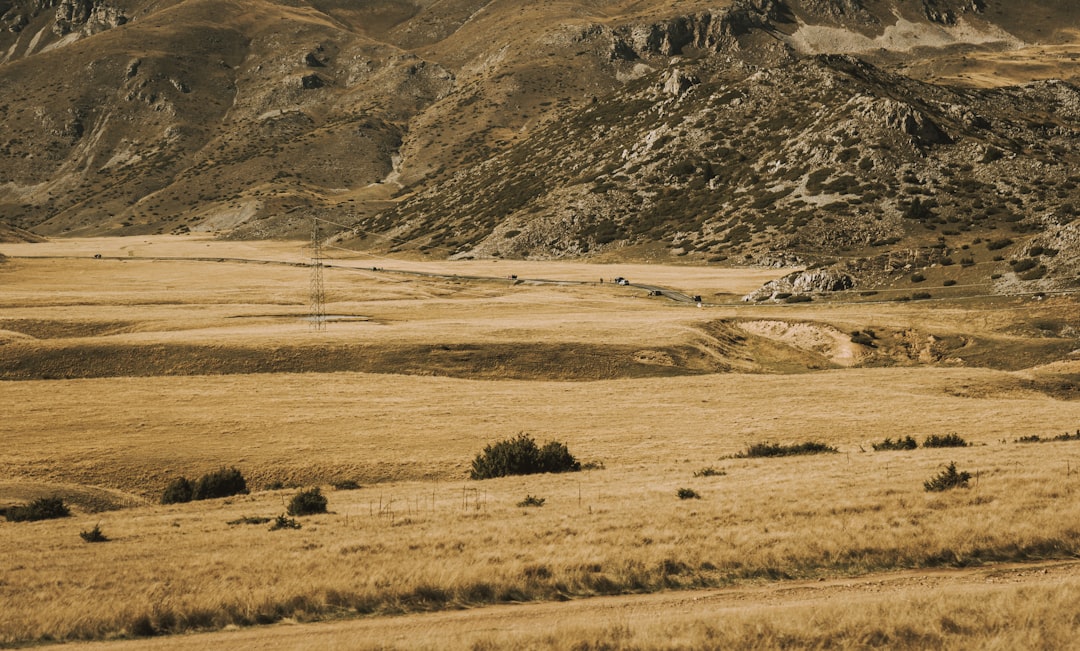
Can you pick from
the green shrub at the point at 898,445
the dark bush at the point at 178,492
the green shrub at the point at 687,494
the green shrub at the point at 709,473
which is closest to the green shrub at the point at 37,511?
the dark bush at the point at 178,492

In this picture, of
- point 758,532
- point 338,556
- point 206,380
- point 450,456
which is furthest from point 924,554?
point 206,380

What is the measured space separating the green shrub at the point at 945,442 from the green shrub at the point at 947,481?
993 cm

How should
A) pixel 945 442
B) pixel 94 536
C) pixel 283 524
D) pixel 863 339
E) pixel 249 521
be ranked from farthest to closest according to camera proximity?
pixel 863 339
pixel 945 442
pixel 249 521
pixel 283 524
pixel 94 536

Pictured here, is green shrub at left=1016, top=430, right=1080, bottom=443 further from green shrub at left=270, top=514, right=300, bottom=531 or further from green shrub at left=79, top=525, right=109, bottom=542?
green shrub at left=79, top=525, right=109, bottom=542

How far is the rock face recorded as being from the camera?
96.3m

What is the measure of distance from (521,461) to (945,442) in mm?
17720

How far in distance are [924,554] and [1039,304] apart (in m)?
67.2

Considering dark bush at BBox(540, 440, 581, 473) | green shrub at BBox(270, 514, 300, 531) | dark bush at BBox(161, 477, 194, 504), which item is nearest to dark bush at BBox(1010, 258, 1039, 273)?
dark bush at BBox(540, 440, 581, 473)

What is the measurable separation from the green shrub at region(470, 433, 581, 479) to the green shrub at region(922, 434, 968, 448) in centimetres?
1461

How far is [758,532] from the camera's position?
1956 centimetres

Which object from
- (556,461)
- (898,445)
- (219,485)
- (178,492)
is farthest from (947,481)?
(178,492)

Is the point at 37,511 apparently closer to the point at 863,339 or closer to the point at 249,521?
the point at 249,521

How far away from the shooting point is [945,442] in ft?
111

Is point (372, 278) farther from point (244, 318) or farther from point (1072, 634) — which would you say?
point (1072, 634)
